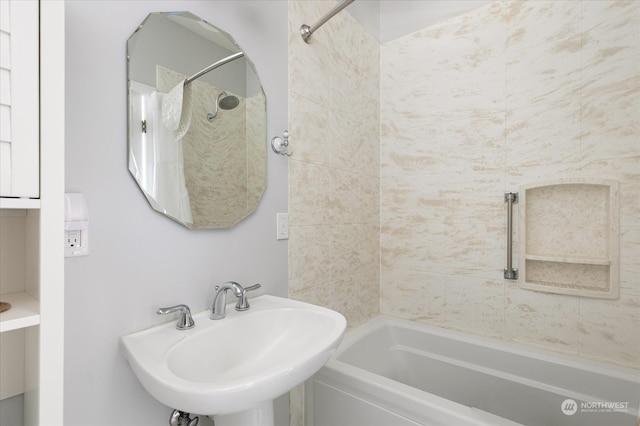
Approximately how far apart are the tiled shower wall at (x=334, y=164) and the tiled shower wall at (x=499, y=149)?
0.16 meters

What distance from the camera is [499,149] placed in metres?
1.77

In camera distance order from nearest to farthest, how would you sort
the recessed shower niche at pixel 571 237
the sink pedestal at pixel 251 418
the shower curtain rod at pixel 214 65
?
1. the sink pedestal at pixel 251 418
2. the shower curtain rod at pixel 214 65
3. the recessed shower niche at pixel 571 237

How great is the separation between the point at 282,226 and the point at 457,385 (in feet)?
4.38

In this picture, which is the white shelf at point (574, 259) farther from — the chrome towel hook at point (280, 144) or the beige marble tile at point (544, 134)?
the chrome towel hook at point (280, 144)

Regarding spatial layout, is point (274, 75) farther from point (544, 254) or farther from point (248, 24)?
point (544, 254)

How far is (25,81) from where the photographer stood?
56 centimetres

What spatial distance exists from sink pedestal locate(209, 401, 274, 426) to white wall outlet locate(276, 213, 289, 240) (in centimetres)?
68

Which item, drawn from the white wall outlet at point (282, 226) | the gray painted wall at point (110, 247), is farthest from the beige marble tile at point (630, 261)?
the gray painted wall at point (110, 247)

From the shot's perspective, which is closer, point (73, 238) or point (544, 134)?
point (73, 238)

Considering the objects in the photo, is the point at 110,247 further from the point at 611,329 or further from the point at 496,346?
the point at 611,329

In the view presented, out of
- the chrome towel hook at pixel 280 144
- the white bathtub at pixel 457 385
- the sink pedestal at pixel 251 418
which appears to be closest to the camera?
the sink pedestal at pixel 251 418

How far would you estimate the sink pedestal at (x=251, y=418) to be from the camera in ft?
3.03

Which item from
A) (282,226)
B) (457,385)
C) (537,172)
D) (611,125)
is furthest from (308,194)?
(611,125)

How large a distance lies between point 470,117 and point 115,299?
1.95 meters
